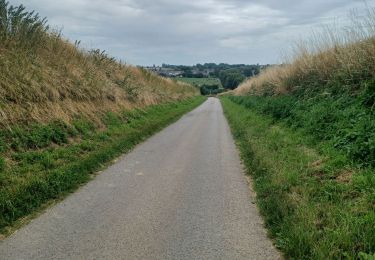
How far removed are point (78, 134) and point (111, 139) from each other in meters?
1.20

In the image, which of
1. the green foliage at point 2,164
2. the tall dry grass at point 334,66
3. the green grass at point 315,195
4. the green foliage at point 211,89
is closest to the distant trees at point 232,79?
the green foliage at point 211,89

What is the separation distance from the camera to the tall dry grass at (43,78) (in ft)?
32.9

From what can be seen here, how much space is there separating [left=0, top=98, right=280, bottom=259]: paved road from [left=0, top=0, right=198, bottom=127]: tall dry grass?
300cm

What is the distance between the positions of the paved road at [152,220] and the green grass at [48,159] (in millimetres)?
377

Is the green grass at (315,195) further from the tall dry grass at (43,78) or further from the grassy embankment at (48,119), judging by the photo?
the tall dry grass at (43,78)

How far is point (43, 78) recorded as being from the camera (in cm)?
1195

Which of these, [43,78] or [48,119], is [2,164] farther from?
[43,78]

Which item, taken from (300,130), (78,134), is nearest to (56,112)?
(78,134)

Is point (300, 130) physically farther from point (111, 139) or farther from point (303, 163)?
point (111, 139)

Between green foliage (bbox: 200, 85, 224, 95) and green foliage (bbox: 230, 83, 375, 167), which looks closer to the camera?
green foliage (bbox: 230, 83, 375, 167)

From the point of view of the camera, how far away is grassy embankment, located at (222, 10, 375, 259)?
4.46m

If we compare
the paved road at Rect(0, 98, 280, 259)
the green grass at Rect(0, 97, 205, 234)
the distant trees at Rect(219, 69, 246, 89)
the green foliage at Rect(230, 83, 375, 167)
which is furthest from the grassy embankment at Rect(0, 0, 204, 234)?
the distant trees at Rect(219, 69, 246, 89)

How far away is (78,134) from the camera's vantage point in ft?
36.9

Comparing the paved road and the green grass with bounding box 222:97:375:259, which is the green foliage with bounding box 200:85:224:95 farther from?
the paved road
